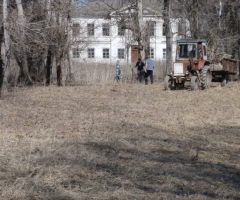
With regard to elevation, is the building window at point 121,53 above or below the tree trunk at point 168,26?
below

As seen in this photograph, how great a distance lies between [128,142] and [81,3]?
17.5m

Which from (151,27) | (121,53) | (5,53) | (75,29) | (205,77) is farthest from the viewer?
(121,53)

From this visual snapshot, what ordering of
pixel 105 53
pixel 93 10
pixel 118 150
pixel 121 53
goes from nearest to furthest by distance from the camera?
pixel 118 150, pixel 93 10, pixel 121 53, pixel 105 53

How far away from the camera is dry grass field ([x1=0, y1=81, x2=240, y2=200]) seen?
23.0 ft

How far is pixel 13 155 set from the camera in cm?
887

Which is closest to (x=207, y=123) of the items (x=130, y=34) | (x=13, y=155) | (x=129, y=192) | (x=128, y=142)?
(x=128, y=142)

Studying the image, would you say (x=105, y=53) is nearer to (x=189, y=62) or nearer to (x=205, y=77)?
(x=205, y=77)

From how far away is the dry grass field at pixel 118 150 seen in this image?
7.02 metres

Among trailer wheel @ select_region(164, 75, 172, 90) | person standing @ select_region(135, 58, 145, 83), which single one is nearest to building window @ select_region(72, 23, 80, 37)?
person standing @ select_region(135, 58, 145, 83)

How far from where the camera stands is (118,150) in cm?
968

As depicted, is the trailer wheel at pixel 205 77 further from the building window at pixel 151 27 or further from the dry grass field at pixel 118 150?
the building window at pixel 151 27

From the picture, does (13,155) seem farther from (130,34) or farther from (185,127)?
(130,34)

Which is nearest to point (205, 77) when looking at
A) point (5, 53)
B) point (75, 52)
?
point (75, 52)

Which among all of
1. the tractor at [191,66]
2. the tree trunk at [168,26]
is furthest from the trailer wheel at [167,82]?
the tree trunk at [168,26]
